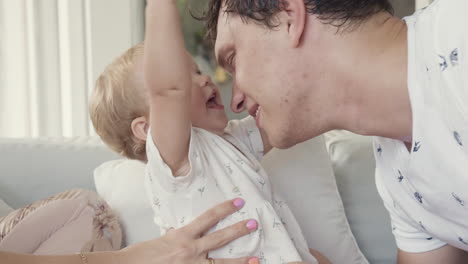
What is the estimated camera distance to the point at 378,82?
109cm

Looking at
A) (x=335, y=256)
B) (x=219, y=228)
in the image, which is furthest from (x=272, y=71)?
(x=335, y=256)

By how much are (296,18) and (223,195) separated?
464 millimetres

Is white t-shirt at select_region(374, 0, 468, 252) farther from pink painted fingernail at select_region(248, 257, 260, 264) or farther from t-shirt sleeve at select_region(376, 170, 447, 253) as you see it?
pink painted fingernail at select_region(248, 257, 260, 264)

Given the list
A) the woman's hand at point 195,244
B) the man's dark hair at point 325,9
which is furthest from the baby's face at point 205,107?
the man's dark hair at point 325,9

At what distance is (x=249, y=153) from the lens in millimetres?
1573

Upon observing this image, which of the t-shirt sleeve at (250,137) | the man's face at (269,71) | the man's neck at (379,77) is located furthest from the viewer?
the t-shirt sleeve at (250,137)

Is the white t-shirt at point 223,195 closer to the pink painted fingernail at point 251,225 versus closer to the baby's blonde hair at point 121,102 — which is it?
the pink painted fingernail at point 251,225

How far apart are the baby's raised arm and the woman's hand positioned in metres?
0.13

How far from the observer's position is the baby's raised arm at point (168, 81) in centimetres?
123

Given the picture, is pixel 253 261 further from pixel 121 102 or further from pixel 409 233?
pixel 121 102

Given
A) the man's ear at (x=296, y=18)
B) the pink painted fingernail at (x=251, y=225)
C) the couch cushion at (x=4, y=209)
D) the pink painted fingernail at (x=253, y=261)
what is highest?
the man's ear at (x=296, y=18)

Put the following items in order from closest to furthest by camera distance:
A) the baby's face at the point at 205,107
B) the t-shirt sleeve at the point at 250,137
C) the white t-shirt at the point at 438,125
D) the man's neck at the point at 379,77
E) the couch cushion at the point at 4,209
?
1. the white t-shirt at the point at 438,125
2. the man's neck at the point at 379,77
3. the baby's face at the point at 205,107
4. the t-shirt sleeve at the point at 250,137
5. the couch cushion at the point at 4,209

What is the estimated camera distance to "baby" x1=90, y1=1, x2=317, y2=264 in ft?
4.16

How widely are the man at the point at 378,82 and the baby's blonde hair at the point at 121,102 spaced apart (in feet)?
0.88
